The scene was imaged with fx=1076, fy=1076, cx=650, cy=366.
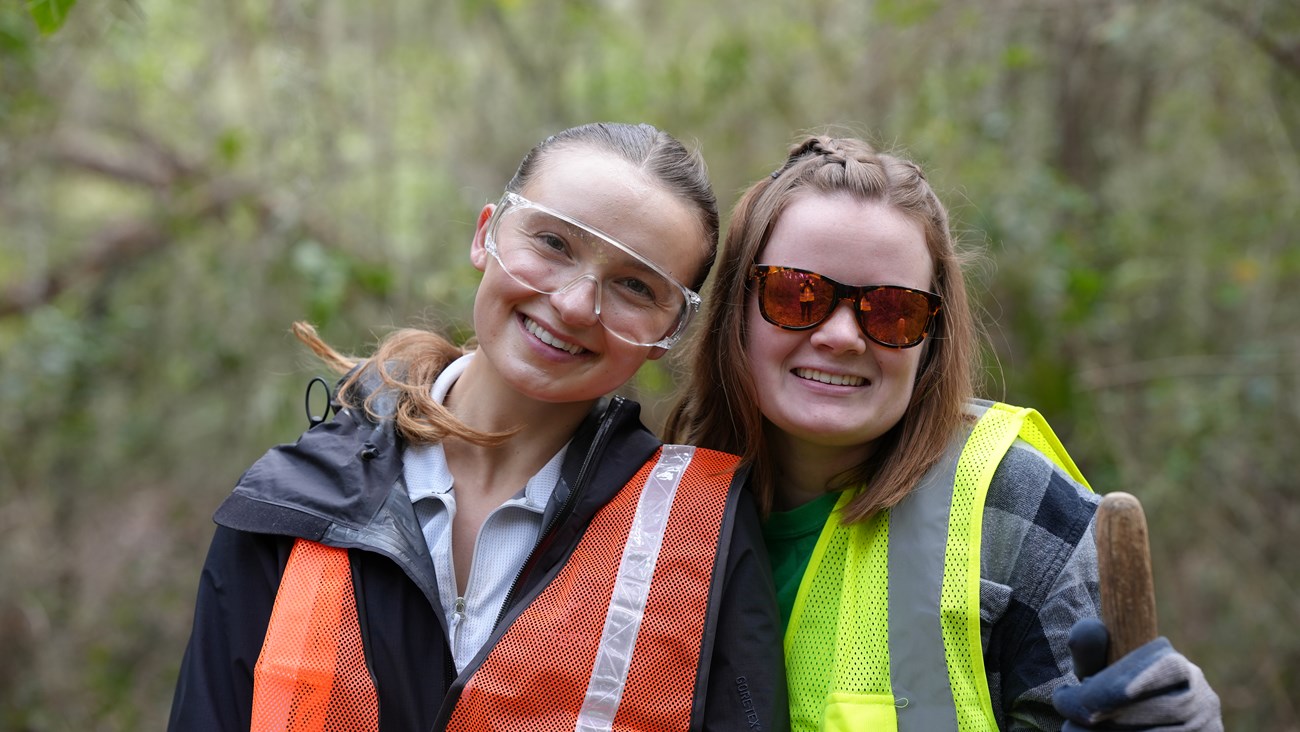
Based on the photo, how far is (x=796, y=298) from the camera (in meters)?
2.04

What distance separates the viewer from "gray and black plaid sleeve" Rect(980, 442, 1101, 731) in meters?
1.83

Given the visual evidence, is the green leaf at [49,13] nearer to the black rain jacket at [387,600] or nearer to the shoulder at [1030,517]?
the black rain jacket at [387,600]

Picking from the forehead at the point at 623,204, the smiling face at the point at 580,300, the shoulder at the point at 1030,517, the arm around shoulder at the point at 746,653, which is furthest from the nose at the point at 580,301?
the shoulder at the point at 1030,517

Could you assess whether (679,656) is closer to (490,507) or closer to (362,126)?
(490,507)

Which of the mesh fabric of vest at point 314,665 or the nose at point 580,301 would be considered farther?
the nose at point 580,301

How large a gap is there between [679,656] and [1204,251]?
4.55 metres

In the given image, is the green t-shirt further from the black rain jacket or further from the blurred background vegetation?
the blurred background vegetation

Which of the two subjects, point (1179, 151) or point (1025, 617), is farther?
point (1179, 151)

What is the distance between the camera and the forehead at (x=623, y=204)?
202 cm

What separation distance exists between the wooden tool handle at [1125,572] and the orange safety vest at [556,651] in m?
0.66

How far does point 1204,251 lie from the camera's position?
17.5 feet

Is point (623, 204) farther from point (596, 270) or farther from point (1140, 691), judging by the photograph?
point (1140, 691)

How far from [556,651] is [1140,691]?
914 millimetres

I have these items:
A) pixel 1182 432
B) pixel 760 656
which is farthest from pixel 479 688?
pixel 1182 432
